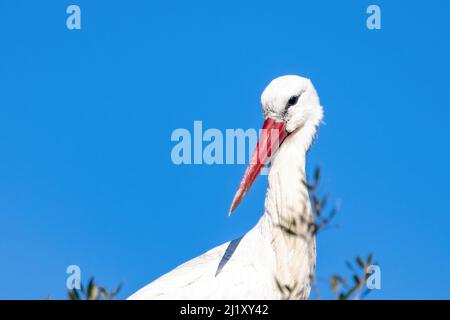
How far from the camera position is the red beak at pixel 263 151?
5340 mm

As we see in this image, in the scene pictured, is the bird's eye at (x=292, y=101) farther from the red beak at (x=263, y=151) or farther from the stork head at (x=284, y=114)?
the red beak at (x=263, y=151)

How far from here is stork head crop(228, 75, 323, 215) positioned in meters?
5.48

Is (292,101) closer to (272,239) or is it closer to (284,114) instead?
(284,114)

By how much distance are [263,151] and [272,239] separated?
68 centimetres

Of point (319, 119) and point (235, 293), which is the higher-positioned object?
point (319, 119)

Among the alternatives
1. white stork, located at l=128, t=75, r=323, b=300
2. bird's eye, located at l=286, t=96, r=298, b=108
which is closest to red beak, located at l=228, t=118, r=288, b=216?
white stork, located at l=128, t=75, r=323, b=300

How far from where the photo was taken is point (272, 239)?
5051 millimetres

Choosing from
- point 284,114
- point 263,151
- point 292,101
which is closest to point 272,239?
point 263,151

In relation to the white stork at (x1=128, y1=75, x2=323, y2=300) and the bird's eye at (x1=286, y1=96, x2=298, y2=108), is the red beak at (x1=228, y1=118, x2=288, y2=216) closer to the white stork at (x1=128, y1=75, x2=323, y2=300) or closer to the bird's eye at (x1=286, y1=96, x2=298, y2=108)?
the white stork at (x1=128, y1=75, x2=323, y2=300)
